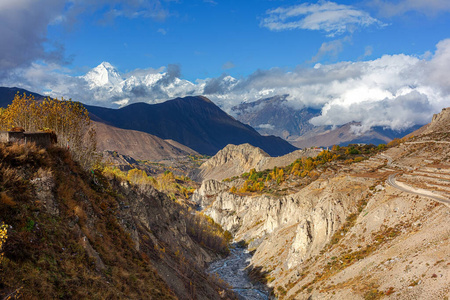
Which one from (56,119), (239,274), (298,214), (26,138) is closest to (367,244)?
(298,214)

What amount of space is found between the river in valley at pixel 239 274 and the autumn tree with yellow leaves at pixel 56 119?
141 feet

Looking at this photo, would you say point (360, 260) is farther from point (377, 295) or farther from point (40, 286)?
point (40, 286)

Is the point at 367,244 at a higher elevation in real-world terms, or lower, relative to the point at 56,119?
lower

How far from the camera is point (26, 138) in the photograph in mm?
21922

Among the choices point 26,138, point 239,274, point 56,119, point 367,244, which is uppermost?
point 56,119

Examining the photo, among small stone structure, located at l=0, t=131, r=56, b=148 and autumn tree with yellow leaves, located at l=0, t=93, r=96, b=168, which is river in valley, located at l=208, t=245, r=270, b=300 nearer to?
autumn tree with yellow leaves, located at l=0, t=93, r=96, b=168

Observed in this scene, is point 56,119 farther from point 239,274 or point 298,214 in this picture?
point 298,214

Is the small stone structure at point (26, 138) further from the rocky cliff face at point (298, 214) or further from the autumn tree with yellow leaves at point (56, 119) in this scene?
the rocky cliff face at point (298, 214)

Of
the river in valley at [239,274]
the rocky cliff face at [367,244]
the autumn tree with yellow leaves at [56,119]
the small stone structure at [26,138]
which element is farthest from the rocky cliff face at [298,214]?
the small stone structure at [26,138]

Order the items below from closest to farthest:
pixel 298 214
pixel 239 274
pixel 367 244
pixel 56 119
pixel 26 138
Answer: pixel 26 138, pixel 56 119, pixel 367 244, pixel 239 274, pixel 298 214

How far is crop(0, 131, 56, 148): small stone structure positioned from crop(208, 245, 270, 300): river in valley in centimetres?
4869

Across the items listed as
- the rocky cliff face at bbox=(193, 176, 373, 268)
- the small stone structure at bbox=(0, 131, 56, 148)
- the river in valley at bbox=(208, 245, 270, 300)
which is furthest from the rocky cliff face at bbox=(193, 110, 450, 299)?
the small stone structure at bbox=(0, 131, 56, 148)

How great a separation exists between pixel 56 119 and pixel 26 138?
1117cm

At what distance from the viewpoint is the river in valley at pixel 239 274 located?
6081cm
